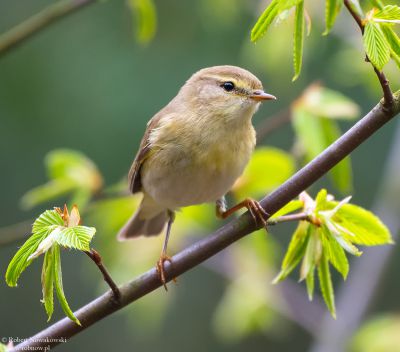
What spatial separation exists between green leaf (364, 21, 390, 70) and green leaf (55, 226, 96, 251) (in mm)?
778

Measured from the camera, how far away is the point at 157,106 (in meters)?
7.54

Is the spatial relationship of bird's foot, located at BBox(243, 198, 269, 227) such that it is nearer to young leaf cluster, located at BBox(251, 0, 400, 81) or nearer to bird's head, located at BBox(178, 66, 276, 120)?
young leaf cluster, located at BBox(251, 0, 400, 81)

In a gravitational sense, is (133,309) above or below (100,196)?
below

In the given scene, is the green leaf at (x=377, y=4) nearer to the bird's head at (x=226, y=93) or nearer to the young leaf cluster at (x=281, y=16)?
the young leaf cluster at (x=281, y=16)

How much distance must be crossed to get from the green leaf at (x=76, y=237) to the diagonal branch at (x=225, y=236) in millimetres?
432

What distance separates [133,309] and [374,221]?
9.31 feet

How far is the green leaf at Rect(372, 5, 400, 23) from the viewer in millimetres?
1662

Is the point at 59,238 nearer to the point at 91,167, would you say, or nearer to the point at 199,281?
the point at 91,167

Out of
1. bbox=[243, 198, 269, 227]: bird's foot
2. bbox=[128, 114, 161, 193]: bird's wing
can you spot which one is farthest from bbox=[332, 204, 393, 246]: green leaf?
bbox=[128, 114, 161, 193]: bird's wing

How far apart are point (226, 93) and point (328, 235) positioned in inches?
51.3

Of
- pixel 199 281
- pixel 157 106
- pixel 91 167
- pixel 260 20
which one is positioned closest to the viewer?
pixel 260 20

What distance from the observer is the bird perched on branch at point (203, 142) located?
9.95 feet

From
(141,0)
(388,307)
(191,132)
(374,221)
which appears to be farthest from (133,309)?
(388,307)

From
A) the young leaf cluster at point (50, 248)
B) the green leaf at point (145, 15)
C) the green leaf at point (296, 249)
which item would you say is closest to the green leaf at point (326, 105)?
the green leaf at point (145, 15)
